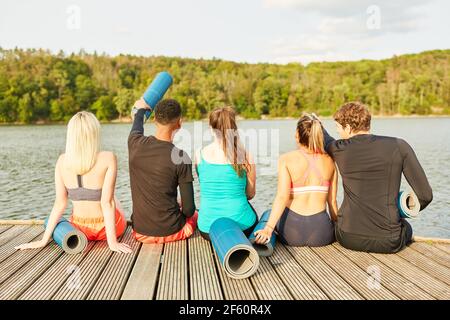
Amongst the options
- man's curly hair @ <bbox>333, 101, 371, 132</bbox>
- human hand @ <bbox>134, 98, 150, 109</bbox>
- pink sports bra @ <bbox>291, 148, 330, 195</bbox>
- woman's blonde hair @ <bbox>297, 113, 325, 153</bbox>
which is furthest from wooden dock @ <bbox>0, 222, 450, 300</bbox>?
human hand @ <bbox>134, 98, 150, 109</bbox>

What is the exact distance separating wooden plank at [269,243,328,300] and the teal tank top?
0.39 meters

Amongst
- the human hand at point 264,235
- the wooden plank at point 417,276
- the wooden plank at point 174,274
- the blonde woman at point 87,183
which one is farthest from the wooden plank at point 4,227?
the wooden plank at point 417,276

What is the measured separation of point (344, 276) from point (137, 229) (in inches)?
70.8

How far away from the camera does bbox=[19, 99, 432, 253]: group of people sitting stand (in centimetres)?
331

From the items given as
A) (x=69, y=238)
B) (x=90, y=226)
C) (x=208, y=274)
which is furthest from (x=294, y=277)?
(x=69, y=238)

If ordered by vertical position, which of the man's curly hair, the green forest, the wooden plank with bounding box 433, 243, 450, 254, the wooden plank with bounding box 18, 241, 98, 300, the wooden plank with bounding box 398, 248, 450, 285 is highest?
the green forest

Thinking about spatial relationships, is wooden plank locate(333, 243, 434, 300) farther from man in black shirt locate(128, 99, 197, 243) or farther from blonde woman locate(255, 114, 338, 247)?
man in black shirt locate(128, 99, 197, 243)

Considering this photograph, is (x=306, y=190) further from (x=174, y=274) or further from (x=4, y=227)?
(x=4, y=227)

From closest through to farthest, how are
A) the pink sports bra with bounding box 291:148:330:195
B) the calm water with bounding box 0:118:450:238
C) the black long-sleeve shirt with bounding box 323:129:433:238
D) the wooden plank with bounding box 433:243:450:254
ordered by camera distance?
the black long-sleeve shirt with bounding box 323:129:433:238 → the pink sports bra with bounding box 291:148:330:195 → the wooden plank with bounding box 433:243:450:254 → the calm water with bounding box 0:118:450:238

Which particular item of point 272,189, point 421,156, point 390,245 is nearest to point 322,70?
point 421,156
